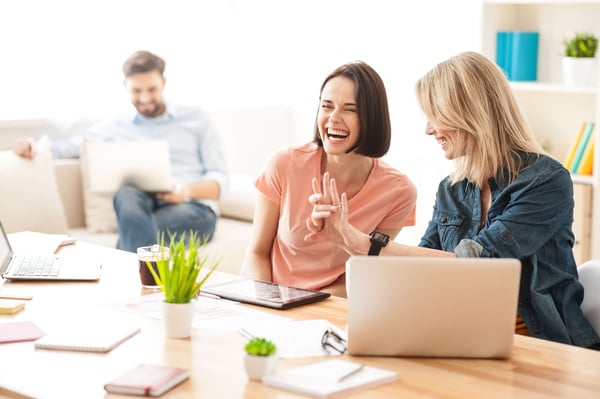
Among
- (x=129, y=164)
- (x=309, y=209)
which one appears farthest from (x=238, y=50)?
(x=309, y=209)

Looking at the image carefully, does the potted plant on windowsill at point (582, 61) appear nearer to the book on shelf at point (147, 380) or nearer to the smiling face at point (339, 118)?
the smiling face at point (339, 118)

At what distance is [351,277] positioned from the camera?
68.7 inches

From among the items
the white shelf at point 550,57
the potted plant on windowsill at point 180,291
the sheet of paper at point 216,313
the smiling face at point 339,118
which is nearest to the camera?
the potted plant on windowsill at point 180,291

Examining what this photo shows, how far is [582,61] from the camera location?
14.0 feet

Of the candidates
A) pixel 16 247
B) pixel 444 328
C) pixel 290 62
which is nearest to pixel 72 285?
pixel 16 247

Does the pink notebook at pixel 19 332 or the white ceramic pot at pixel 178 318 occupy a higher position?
the white ceramic pot at pixel 178 318

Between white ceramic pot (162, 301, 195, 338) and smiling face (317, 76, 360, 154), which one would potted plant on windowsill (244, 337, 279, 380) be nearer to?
white ceramic pot (162, 301, 195, 338)

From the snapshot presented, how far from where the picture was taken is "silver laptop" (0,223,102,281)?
243cm

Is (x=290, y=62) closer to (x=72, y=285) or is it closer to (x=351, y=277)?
(x=72, y=285)

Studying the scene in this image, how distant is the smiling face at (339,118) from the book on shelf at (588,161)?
6.70 ft

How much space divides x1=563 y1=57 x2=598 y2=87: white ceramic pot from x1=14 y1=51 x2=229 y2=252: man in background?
5.60 feet

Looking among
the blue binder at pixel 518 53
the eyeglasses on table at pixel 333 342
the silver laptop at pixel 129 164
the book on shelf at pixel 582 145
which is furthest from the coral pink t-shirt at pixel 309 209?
the blue binder at pixel 518 53

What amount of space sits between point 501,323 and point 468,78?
80cm

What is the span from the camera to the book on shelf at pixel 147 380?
156 centimetres
